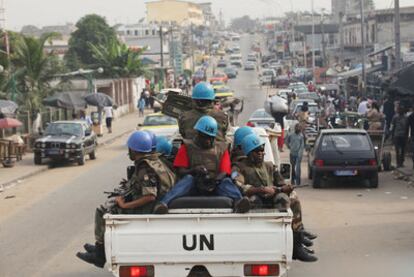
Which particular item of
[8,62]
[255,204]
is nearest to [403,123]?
[255,204]

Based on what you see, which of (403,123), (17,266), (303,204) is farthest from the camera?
(403,123)

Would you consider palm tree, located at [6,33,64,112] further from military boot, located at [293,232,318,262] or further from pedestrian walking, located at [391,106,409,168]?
military boot, located at [293,232,318,262]

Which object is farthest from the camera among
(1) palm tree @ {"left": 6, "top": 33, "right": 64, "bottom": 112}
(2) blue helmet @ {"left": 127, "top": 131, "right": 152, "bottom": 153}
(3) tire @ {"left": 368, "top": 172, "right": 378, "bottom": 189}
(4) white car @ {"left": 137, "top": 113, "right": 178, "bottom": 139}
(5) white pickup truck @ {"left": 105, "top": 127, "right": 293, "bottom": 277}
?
(1) palm tree @ {"left": 6, "top": 33, "right": 64, "bottom": 112}

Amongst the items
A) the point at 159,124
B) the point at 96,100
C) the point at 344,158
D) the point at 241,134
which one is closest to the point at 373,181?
the point at 344,158

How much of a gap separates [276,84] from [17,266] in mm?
70256

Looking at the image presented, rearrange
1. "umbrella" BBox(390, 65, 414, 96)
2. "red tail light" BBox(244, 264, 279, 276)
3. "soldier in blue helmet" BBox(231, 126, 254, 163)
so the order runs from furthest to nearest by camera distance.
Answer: "umbrella" BBox(390, 65, 414, 96) < "soldier in blue helmet" BBox(231, 126, 254, 163) < "red tail light" BBox(244, 264, 279, 276)

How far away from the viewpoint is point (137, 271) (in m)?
8.59

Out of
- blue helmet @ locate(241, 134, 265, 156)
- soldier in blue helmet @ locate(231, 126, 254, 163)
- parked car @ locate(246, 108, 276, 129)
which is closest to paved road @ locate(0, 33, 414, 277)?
soldier in blue helmet @ locate(231, 126, 254, 163)

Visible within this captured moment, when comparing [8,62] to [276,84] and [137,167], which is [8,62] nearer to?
[137,167]

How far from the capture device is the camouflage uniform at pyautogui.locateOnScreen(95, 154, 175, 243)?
9125 millimetres

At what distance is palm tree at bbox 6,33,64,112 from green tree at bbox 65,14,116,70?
45.6 metres

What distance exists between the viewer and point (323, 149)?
22.2 meters

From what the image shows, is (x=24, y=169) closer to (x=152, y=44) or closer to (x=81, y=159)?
(x=81, y=159)

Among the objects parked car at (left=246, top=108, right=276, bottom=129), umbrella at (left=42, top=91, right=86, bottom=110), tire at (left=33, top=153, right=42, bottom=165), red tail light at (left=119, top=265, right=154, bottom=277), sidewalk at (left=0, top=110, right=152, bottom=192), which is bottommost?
sidewalk at (left=0, top=110, right=152, bottom=192)
